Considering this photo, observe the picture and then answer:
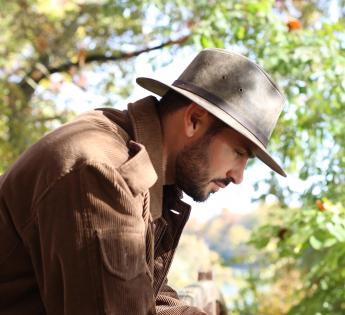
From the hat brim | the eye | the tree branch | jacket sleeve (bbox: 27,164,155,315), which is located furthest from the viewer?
the tree branch

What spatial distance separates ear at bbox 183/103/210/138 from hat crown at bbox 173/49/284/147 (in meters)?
0.05

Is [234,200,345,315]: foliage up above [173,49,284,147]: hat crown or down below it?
below

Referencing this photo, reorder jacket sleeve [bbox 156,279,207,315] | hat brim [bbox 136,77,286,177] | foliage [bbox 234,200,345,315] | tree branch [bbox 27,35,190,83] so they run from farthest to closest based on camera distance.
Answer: tree branch [bbox 27,35,190,83]
foliage [bbox 234,200,345,315]
jacket sleeve [bbox 156,279,207,315]
hat brim [bbox 136,77,286,177]

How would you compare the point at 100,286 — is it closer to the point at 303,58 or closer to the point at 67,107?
the point at 303,58

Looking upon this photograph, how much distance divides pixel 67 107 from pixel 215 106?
9.45 meters

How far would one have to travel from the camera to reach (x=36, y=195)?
1.95 m

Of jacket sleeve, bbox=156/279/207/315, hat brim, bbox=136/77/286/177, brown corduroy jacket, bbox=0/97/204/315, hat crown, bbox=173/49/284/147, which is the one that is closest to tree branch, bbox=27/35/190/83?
jacket sleeve, bbox=156/279/207/315

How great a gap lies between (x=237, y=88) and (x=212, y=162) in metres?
0.25

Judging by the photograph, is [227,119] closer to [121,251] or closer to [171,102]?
[171,102]

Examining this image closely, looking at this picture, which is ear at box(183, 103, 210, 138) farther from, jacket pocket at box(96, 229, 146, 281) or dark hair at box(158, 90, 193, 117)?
jacket pocket at box(96, 229, 146, 281)

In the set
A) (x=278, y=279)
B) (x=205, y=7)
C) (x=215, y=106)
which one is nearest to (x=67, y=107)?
(x=278, y=279)

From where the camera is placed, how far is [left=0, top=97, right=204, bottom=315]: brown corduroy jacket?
190 centimetres

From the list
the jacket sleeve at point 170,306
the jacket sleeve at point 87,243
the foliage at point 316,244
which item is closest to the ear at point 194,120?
the jacket sleeve at point 87,243

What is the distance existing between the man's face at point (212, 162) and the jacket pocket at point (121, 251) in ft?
1.43
